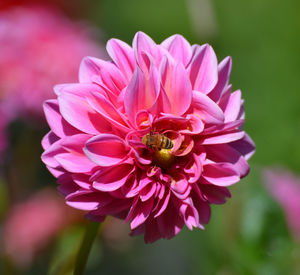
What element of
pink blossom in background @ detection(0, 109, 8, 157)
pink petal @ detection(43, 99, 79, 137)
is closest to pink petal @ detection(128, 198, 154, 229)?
pink petal @ detection(43, 99, 79, 137)

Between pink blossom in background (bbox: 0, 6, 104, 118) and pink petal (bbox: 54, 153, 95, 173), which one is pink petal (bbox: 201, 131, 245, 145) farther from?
pink blossom in background (bbox: 0, 6, 104, 118)

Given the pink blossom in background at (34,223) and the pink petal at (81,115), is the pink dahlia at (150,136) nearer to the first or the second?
the pink petal at (81,115)

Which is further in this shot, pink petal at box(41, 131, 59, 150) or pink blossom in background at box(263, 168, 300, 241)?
pink blossom in background at box(263, 168, 300, 241)

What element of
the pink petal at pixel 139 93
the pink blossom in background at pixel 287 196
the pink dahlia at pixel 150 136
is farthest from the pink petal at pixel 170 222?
the pink blossom in background at pixel 287 196

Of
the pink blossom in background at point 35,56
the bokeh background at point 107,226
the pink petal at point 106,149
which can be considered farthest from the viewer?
the pink blossom in background at point 35,56

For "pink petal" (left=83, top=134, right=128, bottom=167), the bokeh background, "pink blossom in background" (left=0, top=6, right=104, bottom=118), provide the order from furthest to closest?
1. "pink blossom in background" (left=0, top=6, right=104, bottom=118)
2. the bokeh background
3. "pink petal" (left=83, top=134, right=128, bottom=167)

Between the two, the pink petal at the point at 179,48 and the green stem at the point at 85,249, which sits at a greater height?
the pink petal at the point at 179,48

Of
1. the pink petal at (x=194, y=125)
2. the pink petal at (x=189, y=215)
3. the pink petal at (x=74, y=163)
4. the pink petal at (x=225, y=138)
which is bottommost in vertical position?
the pink petal at (x=189, y=215)
